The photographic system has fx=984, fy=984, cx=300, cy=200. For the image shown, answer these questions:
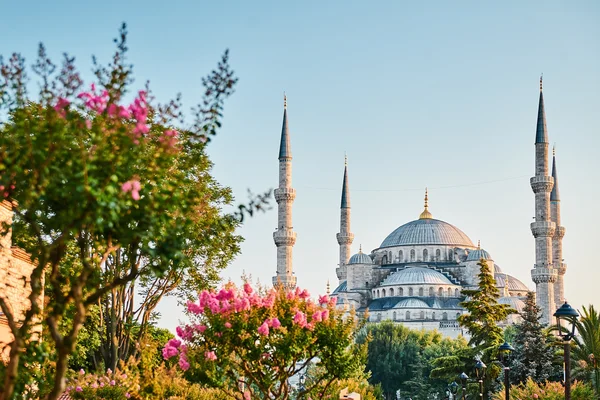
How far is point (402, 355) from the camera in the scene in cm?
7369

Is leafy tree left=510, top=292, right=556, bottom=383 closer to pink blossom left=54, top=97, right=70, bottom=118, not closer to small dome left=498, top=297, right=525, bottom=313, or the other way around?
pink blossom left=54, top=97, right=70, bottom=118

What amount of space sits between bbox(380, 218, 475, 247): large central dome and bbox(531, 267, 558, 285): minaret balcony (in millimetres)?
33766

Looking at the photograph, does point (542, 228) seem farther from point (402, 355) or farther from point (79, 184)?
point (79, 184)

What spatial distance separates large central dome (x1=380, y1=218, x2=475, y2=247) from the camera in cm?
10925

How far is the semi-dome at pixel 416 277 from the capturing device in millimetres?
99125

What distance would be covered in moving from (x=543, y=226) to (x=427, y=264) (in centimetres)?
3598

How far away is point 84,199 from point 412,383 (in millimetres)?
63665

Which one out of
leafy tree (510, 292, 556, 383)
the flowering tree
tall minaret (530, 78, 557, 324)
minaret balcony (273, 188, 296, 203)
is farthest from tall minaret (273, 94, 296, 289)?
the flowering tree

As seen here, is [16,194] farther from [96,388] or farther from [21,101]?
[96,388]

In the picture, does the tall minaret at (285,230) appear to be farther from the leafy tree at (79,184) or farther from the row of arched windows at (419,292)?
the leafy tree at (79,184)

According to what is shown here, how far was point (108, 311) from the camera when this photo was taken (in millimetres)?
27000

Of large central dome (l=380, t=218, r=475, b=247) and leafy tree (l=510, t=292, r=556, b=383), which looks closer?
leafy tree (l=510, t=292, r=556, b=383)

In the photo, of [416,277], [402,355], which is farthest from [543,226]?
[416,277]

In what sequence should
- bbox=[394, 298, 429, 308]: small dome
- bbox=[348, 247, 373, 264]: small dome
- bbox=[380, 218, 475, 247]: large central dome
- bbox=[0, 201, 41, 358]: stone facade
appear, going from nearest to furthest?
bbox=[0, 201, 41, 358]: stone facade, bbox=[394, 298, 429, 308]: small dome, bbox=[348, 247, 373, 264]: small dome, bbox=[380, 218, 475, 247]: large central dome
